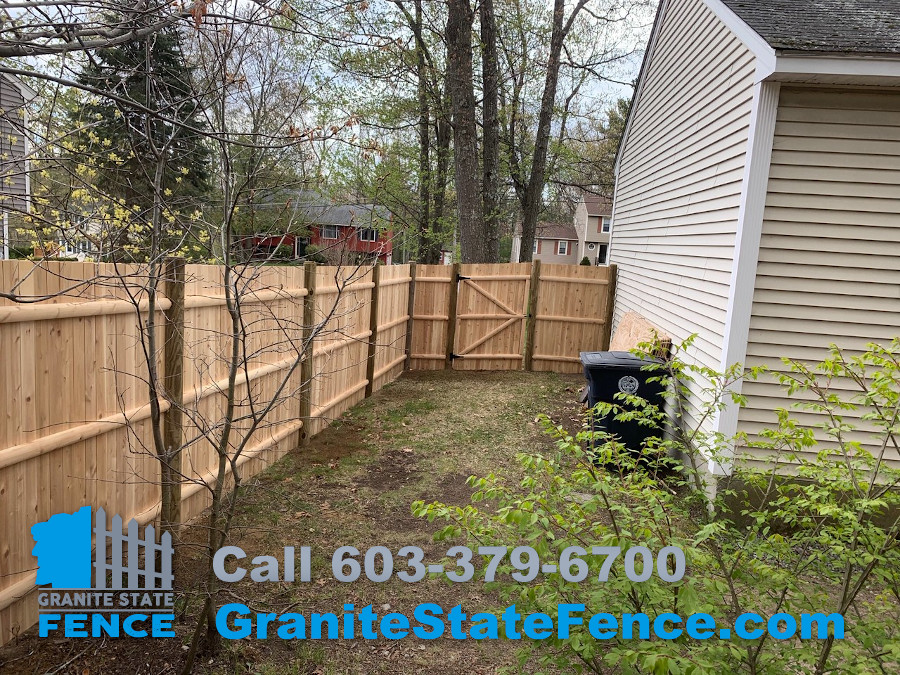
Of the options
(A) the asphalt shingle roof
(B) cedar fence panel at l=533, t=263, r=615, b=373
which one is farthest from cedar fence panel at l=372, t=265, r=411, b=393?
(A) the asphalt shingle roof

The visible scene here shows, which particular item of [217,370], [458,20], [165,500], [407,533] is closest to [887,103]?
[407,533]

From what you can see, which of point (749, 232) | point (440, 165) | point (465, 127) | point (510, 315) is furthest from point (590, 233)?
point (749, 232)

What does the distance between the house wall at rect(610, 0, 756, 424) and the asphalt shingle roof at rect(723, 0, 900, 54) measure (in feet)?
0.85

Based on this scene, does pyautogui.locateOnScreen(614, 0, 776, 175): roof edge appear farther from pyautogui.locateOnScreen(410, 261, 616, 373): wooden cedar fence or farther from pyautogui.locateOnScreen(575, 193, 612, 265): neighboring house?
pyautogui.locateOnScreen(575, 193, 612, 265): neighboring house

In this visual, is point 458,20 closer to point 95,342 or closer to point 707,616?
point 95,342

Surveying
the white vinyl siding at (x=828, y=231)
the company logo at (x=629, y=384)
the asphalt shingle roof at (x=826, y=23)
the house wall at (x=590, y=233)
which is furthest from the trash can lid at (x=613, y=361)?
the house wall at (x=590, y=233)

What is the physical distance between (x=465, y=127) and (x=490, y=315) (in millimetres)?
3511

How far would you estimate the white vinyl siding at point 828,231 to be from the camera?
14.9 feet

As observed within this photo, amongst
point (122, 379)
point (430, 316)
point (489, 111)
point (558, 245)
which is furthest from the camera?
point (558, 245)

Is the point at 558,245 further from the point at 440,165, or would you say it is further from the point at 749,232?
the point at 749,232

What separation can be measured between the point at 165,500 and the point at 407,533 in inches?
68.3

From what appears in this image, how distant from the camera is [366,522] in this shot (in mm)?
4688

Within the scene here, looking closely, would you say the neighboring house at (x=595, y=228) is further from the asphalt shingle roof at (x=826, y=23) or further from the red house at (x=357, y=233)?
the red house at (x=357, y=233)

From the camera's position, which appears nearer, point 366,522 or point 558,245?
point 366,522
